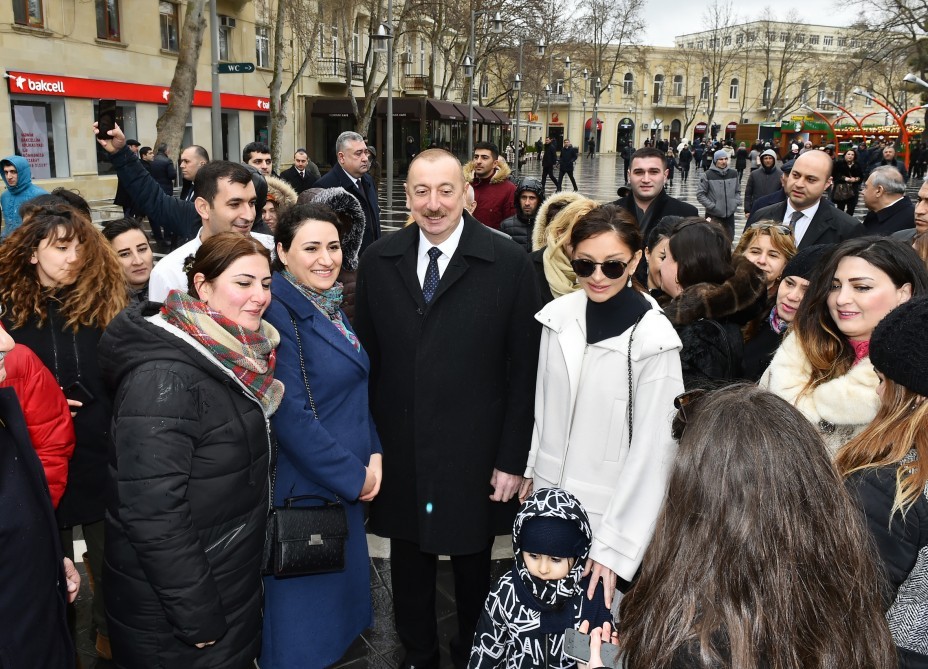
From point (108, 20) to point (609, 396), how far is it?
25.1 meters

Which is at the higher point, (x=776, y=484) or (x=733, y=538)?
(x=776, y=484)

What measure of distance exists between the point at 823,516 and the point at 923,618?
1.72 feet

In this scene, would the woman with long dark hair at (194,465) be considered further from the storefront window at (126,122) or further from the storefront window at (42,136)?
the storefront window at (126,122)

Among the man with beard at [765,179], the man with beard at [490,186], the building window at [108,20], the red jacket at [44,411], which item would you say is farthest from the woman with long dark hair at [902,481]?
the building window at [108,20]

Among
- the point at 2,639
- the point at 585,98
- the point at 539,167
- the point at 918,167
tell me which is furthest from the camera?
the point at 585,98

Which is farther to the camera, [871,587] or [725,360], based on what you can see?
[725,360]

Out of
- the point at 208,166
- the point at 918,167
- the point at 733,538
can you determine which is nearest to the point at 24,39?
the point at 208,166

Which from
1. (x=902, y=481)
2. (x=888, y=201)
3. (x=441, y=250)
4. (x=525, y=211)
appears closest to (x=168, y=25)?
(x=525, y=211)

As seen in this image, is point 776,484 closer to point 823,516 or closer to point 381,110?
point 823,516

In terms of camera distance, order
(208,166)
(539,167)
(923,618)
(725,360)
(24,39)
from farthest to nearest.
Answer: (539,167)
(24,39)
(208,166)
(725,360)
(923,618)

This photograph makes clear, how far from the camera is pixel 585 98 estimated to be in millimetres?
79312

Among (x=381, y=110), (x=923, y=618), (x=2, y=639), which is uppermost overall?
(x=381, y=110)

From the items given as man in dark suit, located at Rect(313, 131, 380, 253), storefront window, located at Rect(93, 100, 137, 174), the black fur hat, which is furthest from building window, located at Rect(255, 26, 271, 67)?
the black fur hat

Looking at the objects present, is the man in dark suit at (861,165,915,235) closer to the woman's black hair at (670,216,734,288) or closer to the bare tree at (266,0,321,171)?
the woman's black hair at (670,216,734,288)
